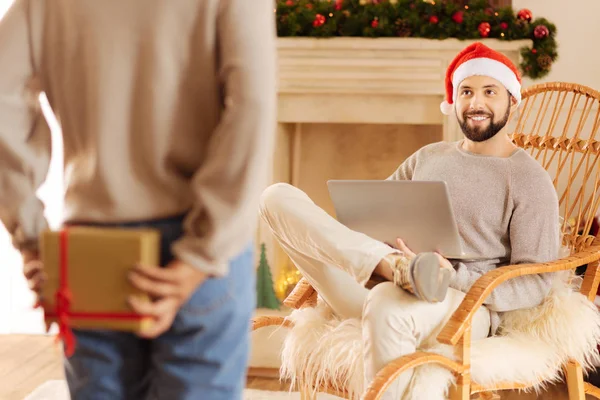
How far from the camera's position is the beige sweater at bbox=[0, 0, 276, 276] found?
873mm

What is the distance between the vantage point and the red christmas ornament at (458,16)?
3.39 m

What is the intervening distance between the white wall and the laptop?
6.04ft

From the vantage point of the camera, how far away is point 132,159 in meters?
0.92

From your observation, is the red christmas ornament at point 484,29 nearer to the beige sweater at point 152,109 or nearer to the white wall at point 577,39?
the white wall at point 577,39

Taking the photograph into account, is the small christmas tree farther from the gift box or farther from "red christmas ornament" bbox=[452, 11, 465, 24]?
the gift box

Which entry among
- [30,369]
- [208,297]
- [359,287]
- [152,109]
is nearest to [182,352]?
[208,297]

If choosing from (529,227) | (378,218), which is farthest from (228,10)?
(529,227)

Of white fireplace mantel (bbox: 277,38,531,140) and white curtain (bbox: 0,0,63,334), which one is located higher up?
white fireplace mantel (bbox: 277,38,531,140)

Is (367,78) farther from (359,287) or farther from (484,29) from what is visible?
(359,287)

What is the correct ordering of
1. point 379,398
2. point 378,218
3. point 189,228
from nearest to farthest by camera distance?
1. point 189,228
2. point 379,398
3. point 378,218

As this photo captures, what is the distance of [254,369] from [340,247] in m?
1.44

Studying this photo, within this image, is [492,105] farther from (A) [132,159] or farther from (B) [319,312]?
(A) [132,159]

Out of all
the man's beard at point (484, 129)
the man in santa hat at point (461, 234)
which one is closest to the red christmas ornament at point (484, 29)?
the man in santa hat at point (461, 234)

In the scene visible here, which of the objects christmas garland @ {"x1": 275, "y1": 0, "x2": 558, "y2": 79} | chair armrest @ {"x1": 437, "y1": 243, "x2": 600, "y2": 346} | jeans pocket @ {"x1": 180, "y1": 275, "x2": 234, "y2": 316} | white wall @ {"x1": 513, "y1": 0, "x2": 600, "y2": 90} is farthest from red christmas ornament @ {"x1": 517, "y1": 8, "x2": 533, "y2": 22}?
jeans pocket @ {"x1": 180, "y1": 275, "x2": 234, "y2": 316}
